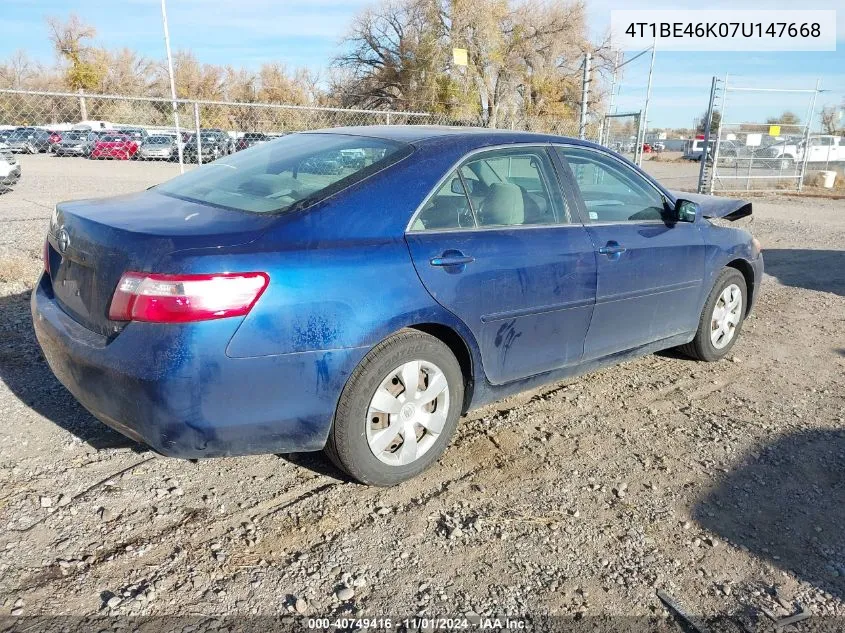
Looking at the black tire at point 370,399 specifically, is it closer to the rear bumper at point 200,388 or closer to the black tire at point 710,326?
the rear bumper at point 200,388

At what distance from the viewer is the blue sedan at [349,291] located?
8.25 ft

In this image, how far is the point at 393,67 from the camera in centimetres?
3275

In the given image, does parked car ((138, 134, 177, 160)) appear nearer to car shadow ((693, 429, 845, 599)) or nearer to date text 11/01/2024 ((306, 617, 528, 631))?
car shadow ((693, 429, 845, 599))

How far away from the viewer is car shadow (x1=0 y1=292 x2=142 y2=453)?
3.45 meters

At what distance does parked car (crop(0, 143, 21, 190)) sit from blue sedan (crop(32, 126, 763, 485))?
1174 centimetres

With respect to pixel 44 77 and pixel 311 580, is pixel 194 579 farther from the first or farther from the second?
pixel 44 77

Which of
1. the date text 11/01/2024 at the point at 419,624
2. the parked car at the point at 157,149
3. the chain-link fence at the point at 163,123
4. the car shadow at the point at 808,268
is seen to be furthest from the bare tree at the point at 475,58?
the date text 11/01/2024 at the point at 419,624

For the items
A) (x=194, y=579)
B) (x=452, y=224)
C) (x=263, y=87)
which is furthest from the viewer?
(x=263, y=87)

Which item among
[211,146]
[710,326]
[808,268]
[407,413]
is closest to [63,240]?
[407,413]

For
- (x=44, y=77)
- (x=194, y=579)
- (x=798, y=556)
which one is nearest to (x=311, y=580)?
(x=194, y=579)

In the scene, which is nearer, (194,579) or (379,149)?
(194,579)

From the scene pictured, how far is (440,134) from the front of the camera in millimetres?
3482

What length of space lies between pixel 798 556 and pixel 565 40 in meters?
33.5

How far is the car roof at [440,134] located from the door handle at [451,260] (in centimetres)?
65
